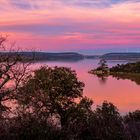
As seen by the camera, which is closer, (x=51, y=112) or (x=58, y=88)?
(x=51, y=112)

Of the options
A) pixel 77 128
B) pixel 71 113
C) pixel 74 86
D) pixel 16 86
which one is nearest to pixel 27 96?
pixel 16 86

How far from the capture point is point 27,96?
31859mm

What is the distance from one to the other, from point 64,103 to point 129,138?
36.8 m

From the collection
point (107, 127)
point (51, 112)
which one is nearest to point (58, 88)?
→ point (51, 112)

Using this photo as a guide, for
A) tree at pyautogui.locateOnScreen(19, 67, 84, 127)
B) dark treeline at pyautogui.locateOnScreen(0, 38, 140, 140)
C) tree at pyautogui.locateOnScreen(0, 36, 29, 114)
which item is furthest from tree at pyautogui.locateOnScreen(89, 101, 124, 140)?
tree at pyautogui.locateOnScreen(19, 67, 84, 127)

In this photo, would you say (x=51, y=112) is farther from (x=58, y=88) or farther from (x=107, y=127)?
(x=107, y=127)

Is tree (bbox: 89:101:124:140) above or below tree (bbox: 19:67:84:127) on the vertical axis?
above

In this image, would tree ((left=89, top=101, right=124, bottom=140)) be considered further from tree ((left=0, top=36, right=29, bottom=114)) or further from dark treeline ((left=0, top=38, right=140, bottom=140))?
tree ((left=0, top=36, right=29, bottom=114))

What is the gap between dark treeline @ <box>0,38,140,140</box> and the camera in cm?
1080

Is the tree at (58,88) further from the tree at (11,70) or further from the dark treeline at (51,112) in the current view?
the tree at (11,70)

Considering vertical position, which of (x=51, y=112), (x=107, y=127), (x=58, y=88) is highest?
(x=107, y=127)

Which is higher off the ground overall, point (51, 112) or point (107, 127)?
point (107, 127)

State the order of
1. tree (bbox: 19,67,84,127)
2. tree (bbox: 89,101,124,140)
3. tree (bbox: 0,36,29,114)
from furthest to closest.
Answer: tree (bbox: 19,67,84,127) → tree (bbox: 0,36,29,114) → tree (bbox: 89,101,124,140)

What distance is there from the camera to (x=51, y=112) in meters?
38.8
